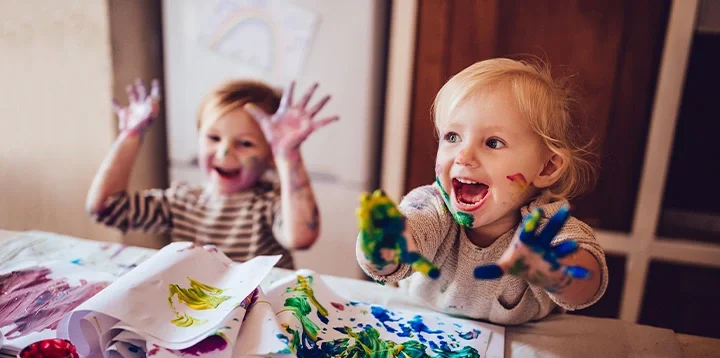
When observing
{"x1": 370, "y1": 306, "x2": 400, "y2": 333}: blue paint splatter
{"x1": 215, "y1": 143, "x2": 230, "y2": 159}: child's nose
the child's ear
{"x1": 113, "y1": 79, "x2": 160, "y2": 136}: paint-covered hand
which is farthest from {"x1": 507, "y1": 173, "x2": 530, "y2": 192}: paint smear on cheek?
{"x1": 113, "y1": 79, "x2": 160, "y2": 136}: paint-covered hand

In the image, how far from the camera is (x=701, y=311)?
1.54m

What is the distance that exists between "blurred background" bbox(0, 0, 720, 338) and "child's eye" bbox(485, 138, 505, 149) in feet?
2.29

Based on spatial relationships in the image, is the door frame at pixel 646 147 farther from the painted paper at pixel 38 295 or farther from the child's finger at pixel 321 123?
the painted paper at pixel 38 295

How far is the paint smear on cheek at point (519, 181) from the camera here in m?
0.69

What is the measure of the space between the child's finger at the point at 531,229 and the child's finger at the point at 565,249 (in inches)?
1.0

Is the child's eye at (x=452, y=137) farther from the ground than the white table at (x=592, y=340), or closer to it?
farther from the ground

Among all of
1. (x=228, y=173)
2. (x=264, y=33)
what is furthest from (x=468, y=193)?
Answer: (x=264, y=33)

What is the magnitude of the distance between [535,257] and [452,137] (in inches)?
8.4

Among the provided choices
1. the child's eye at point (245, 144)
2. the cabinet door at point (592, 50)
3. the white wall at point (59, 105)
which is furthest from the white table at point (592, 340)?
the white wall at point (59, 105)

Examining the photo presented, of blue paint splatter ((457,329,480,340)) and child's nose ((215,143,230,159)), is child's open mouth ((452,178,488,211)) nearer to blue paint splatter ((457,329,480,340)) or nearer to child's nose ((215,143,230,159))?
blue paint splatter ((457,329,480,340))

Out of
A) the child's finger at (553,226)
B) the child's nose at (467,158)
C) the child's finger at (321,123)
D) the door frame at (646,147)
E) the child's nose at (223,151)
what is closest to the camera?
the child's finger at (553,226)

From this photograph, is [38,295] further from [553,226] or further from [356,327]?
[553,226]

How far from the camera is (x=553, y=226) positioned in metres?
0.55

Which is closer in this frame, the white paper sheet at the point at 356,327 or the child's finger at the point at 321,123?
the white paper sheet at the point at 356,327
